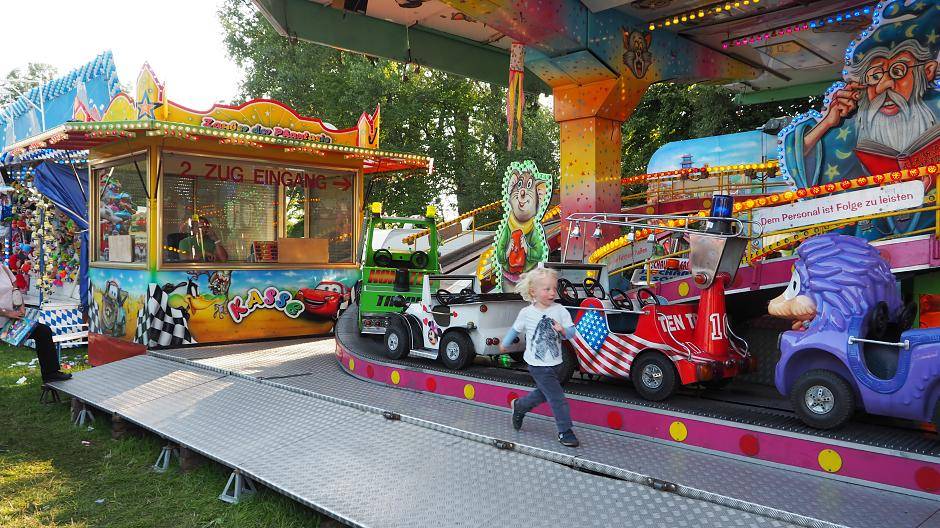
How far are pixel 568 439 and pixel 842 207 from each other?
11.5 feet

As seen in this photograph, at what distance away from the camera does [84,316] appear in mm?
12602

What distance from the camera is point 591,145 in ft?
29.3

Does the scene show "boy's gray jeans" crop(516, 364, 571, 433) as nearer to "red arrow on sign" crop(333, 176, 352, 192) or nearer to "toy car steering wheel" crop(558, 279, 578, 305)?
"toy car steering wheel" crop(558, 279, 578, 305)

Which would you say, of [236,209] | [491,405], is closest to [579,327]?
[491,405]

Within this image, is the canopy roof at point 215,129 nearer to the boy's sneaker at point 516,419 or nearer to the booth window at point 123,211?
the booth window at point 123,211

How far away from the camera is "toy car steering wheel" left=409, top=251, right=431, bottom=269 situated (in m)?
9.62

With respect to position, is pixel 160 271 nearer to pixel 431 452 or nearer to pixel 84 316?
pixel 84 316

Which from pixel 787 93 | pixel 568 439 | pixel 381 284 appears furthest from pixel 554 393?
pixel 787 93

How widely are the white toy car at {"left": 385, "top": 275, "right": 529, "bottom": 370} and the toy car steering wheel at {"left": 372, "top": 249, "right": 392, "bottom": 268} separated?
1482 millimetres

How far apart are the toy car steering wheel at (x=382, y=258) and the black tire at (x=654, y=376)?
175 inches

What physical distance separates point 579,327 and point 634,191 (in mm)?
16981

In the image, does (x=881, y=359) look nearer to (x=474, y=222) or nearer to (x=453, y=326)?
(x=453, y=326)

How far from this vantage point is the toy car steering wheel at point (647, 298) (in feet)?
Answer: 20.8

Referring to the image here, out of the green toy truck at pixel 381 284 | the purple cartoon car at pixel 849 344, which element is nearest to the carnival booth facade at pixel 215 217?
the green toy truck at pixel 381 284
